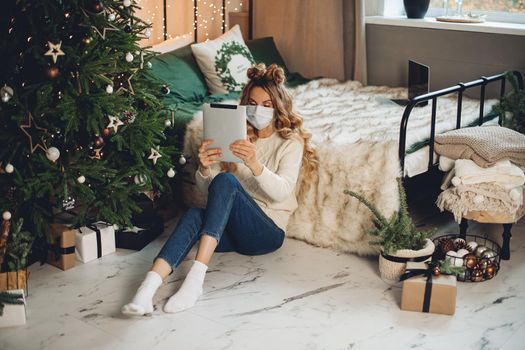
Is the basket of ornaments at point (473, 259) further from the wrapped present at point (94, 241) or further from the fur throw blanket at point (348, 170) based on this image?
the wrapped present at point (94, 241)

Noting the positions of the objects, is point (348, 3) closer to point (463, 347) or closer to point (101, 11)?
point (101, 11)

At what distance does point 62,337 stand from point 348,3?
2699 mm

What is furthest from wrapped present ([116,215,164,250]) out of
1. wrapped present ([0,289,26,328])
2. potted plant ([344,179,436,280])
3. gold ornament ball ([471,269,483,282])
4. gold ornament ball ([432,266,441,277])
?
gold ornament ball ([471,269,483,282])

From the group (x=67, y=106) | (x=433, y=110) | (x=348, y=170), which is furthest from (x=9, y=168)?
(x=433, y=110)

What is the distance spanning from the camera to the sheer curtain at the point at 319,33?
418 cm

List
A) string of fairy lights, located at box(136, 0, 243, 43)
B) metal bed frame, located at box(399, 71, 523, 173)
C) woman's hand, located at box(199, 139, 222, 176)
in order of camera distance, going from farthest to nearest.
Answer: string of fairy lights, located at box(136, 0, 243, 43)
metal bed frame, located at box(399, 71, 523, 173)
woman's hand, located at box(199, 139, 222, 176)

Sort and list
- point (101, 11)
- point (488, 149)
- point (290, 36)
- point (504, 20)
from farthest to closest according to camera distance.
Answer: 1. point (290, 36)
2. point (504, 20)
3. point (488, 149)
4. point (101, 11)

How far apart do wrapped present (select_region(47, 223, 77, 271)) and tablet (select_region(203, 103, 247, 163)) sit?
650 mm

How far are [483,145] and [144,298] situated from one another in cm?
142

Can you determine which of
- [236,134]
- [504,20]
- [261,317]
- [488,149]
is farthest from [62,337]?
[504,20]

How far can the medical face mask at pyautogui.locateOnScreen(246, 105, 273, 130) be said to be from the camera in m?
2.66

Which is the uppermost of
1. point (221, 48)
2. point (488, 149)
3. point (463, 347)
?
point (221, 48)

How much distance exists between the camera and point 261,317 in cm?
236

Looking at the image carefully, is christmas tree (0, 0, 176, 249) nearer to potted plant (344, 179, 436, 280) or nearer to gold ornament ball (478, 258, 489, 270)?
potted plant (344, 179, 436, 280)
